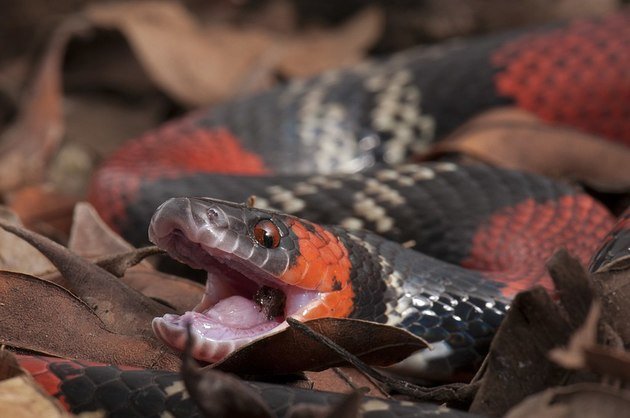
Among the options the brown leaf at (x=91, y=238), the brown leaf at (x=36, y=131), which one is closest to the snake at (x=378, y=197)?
the brown leaf at (x=91, y=238)

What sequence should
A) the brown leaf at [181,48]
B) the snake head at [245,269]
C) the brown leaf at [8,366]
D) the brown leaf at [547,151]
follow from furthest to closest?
the brown leaf at [181,48] < the brown leaf at [547,151] < the snake head at [245,269] < the brown leaf at [8,366]

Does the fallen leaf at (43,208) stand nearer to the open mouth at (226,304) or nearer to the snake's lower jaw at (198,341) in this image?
the open mouth at (226,304)

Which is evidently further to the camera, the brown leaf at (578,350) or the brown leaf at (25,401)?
the brown leaf at (25,401)

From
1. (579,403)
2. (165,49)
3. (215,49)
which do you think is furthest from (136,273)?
(215,49)

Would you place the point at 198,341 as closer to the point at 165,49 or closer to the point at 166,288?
the point at 166,288

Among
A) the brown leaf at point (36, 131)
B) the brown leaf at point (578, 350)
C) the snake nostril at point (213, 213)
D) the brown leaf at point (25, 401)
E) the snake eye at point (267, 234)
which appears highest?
the snake nostril at point (213, 213)

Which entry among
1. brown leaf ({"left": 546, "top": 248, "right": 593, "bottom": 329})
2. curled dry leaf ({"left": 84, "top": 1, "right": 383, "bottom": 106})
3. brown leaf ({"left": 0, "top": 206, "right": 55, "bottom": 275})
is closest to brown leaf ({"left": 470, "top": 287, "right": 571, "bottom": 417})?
brown leaf ({"left": 546, "top": 248, "right": 593, "bottom": 329})

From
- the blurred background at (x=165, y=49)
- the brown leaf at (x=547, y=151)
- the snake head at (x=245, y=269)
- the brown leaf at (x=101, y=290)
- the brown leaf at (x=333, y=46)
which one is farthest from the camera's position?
the brown leaf at (x=333, y=46)
